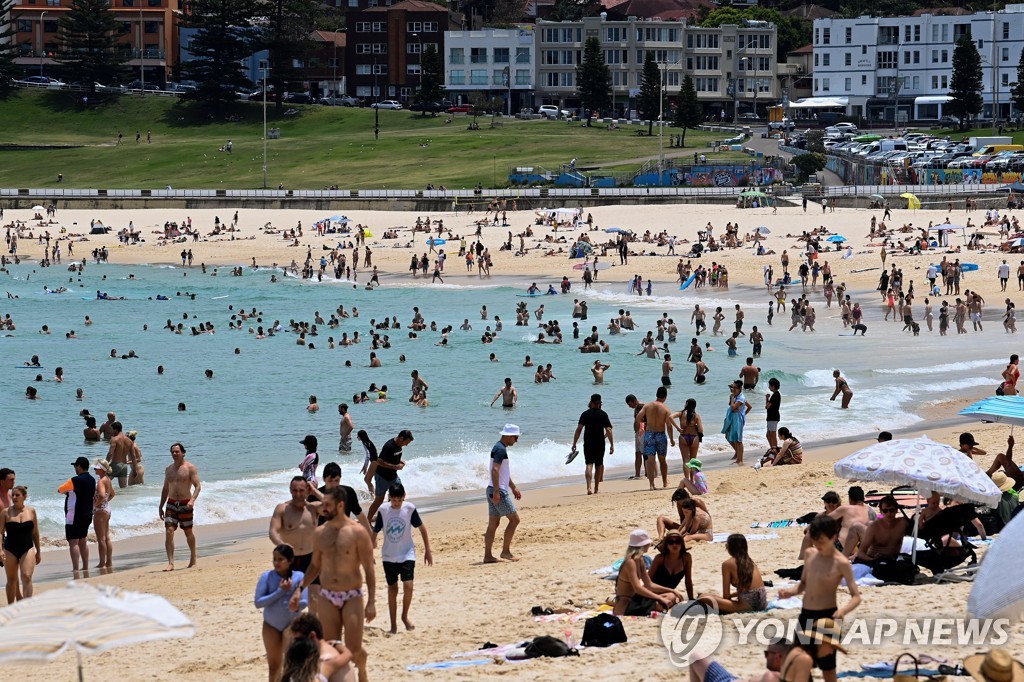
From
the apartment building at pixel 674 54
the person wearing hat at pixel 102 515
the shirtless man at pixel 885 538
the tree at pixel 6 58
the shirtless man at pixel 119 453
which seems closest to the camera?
the shirtless man at pixel 885 538

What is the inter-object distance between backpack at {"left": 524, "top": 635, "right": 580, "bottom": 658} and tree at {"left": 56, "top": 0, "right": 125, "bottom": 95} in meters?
97.9

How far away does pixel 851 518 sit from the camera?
36.2 feet

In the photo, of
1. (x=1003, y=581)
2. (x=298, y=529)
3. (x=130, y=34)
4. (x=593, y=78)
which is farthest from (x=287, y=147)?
(x=1003, y=581)

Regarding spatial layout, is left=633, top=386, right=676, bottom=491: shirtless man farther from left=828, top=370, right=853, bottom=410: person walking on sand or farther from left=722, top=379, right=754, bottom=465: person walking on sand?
left=828, top=370, right=853, bottom=410: person walking on sand

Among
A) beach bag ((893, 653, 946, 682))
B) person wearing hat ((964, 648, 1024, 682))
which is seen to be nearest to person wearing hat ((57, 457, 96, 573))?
beach bag ((893, 653, 946, 682))

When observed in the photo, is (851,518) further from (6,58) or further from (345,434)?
(6,58)

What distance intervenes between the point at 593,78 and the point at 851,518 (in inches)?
3377

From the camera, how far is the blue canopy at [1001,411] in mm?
12938

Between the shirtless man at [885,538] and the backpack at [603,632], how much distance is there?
2.34 meters

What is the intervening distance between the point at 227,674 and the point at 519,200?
186 feet

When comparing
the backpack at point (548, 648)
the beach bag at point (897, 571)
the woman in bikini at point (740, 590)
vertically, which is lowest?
the backpack at point (548, 648)

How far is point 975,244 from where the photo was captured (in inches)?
1810

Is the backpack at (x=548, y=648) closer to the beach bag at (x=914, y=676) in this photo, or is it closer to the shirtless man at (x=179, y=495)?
the beach bag at (x=914, y=676)

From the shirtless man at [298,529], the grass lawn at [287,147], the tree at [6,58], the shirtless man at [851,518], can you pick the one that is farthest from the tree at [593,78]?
the shirtless man at [298,529]
